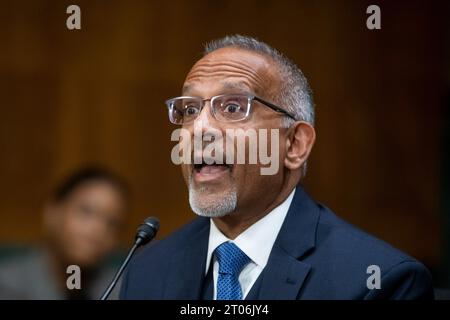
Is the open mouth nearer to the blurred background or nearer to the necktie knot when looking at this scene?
the necktie knot

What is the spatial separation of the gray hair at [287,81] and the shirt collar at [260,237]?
0.49 feet

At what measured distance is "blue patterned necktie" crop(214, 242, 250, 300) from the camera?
5.83ft

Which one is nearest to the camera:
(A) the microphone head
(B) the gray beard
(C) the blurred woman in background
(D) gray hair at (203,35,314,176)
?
(A) the microphone head

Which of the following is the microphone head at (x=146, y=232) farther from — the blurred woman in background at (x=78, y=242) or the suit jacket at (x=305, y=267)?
the blurred woman in background at (x=78, y=242)

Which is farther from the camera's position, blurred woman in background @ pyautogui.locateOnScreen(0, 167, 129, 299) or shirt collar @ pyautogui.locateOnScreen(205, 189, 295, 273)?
blurred woman in background @ pyautogui.locateOnScreen(0, 167, 129, 299)

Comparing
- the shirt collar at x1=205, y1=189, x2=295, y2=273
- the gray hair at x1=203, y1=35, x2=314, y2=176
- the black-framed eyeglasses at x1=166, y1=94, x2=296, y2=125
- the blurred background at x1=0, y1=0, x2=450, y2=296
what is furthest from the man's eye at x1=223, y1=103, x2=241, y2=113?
the blurred background at x1=0, y1=0, x2=450, y2=296

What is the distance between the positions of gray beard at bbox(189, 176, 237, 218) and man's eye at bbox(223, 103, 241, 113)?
0.18 metres

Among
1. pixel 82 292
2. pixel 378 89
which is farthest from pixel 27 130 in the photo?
pixel 378 89

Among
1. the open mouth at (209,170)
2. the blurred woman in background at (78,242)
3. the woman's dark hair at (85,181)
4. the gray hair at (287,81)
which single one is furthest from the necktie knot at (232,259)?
the woman's dark hair at (85,181)

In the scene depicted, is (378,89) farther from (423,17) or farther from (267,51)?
(267,51)

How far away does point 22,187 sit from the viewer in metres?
3.59

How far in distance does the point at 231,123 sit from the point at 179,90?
1.87 m

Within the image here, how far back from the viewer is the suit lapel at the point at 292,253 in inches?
67.5
